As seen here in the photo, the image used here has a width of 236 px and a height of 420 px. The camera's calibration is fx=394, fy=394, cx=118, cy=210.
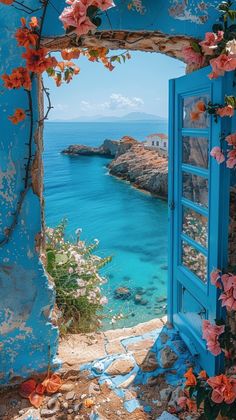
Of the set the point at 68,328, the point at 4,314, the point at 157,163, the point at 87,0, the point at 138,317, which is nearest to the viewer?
the point at 87,0

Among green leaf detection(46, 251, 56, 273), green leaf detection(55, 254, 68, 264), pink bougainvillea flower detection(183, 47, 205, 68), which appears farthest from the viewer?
green leaf detection(55, 254, 68, 264)

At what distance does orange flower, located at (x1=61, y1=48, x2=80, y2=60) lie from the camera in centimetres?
259

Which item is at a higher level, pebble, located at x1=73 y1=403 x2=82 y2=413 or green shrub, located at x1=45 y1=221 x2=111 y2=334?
green shrub, located at x1=45 y1=221 x2=111 y2=334

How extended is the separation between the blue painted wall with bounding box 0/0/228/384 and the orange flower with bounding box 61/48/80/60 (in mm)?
181

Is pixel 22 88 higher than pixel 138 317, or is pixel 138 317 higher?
pixel 22 88

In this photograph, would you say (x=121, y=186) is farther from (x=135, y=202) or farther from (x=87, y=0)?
(x=87, y=0)

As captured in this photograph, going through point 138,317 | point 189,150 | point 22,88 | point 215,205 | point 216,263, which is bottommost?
point 138,317

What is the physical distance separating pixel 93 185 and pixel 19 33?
16.4 metres

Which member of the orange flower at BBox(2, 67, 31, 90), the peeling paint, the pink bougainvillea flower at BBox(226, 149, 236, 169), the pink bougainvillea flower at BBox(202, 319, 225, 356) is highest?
the peeling paint

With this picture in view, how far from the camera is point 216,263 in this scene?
2414 mm

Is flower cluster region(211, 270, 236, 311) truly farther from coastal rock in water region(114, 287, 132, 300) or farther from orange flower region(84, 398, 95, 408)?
coastal rock in water region(114, 287, 132, 300)

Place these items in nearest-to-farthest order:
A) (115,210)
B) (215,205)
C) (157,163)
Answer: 1. (215,205)
2. (115,210)
3. (157,163)

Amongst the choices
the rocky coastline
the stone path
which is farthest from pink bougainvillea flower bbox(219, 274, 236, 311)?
the rocky coastline

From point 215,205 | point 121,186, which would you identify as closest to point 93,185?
point 121,186
